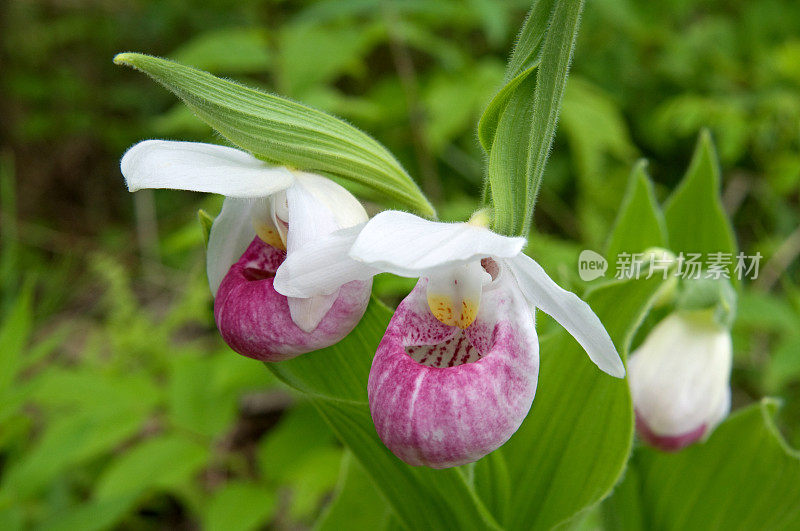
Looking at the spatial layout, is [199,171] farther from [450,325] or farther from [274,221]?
[450,325]

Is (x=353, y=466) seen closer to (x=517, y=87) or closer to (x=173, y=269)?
(x=517, y=87)

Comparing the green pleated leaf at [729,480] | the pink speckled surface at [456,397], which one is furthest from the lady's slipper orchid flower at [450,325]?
the green pleated leaf at [729,480]

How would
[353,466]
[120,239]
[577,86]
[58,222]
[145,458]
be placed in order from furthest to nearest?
[58,222], [120,239], [577,86], [145,458], [353,466]

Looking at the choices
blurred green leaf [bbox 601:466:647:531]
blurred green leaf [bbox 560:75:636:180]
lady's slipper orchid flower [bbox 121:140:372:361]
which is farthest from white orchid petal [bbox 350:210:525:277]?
blurred green leaf [bbox 560:75:636:180]

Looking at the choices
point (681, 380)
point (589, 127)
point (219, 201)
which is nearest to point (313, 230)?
point (681, 380)

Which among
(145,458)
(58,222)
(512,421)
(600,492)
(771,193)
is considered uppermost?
(512,421)

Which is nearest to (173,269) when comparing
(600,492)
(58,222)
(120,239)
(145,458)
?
(120,239)

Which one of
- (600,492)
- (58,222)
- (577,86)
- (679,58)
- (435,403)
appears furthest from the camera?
(58,222)
